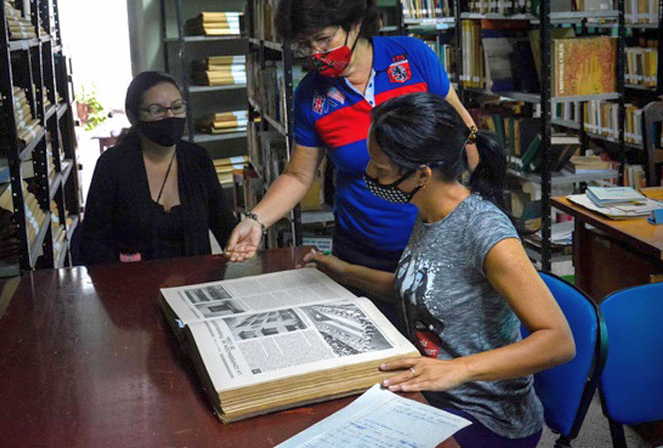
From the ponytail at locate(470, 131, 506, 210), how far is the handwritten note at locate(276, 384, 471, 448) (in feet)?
1.90

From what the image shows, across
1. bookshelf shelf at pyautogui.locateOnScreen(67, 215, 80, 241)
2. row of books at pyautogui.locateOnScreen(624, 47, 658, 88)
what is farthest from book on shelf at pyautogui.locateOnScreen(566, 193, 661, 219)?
bookshelf shelf at pyautogui.locateOnScreen(67, 215, 80, 241)

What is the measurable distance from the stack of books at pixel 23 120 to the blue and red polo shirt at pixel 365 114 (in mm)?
1380

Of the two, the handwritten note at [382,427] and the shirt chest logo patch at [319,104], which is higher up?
the shirt chest logo patch at [319,104]

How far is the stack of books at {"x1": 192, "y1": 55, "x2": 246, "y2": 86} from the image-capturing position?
6516 mm

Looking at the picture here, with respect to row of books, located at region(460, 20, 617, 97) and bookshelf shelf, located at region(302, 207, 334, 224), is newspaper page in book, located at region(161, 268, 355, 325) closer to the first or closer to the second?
bookshelf shelf, located at region(302, 207, 334, 224)

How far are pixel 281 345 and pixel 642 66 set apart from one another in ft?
15.3

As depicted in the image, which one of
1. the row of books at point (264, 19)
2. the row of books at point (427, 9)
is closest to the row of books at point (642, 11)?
the row of books at point (427, 9)

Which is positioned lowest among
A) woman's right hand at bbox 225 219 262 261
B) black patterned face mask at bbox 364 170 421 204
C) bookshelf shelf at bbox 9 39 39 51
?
woman's right hand at bbox 225 219 262 261

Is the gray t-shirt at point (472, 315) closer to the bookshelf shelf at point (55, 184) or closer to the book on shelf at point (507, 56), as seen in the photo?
the book on shelf at point (507, 56)

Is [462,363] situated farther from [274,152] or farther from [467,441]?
[274,152]

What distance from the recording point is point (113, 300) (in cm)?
174

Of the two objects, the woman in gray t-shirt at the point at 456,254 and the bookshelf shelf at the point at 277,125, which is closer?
the woman in gray t-shirt at the point at 456,254

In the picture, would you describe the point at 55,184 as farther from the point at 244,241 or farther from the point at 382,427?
the point at 382,427

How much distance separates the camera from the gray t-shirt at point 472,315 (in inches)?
59.1
